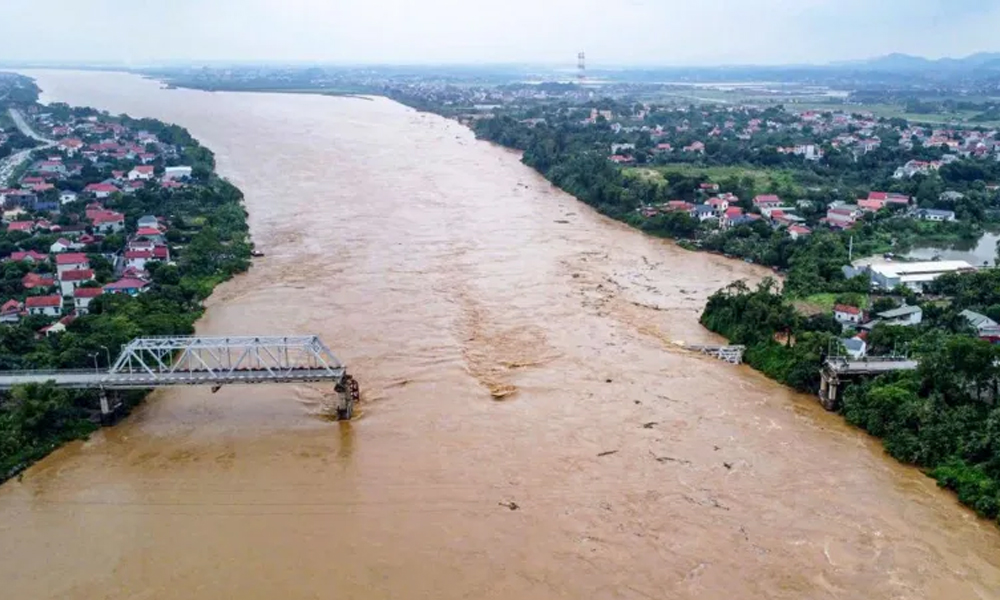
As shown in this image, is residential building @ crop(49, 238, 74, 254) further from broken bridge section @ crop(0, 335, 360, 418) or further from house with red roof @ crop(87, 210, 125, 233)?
broken bridge section @ crop(0, 335, 360, 418)

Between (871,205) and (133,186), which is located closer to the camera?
(871,205)

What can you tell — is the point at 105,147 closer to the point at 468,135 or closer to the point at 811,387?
the point at 468,135

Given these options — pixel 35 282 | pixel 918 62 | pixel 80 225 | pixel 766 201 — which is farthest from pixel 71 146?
pixel 918 62

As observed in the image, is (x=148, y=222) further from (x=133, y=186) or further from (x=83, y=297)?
(x=83, y=297)

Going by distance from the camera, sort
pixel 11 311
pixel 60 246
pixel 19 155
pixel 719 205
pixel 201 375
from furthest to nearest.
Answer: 1. pixel 19 155
2. pixel 719 205
3. pixel 60 246
4. pixel 11 311
5. pixel 201 375

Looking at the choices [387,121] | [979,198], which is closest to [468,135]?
[387,121]

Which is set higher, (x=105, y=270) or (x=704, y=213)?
(x=704, y=213)

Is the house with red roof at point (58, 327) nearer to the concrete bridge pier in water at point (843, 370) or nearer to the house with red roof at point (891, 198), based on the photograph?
the concrete bridge pier in water at point (843, 370)

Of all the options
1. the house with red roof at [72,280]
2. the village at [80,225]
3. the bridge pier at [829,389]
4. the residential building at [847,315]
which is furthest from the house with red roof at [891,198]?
the house with red roof at [72,280]
